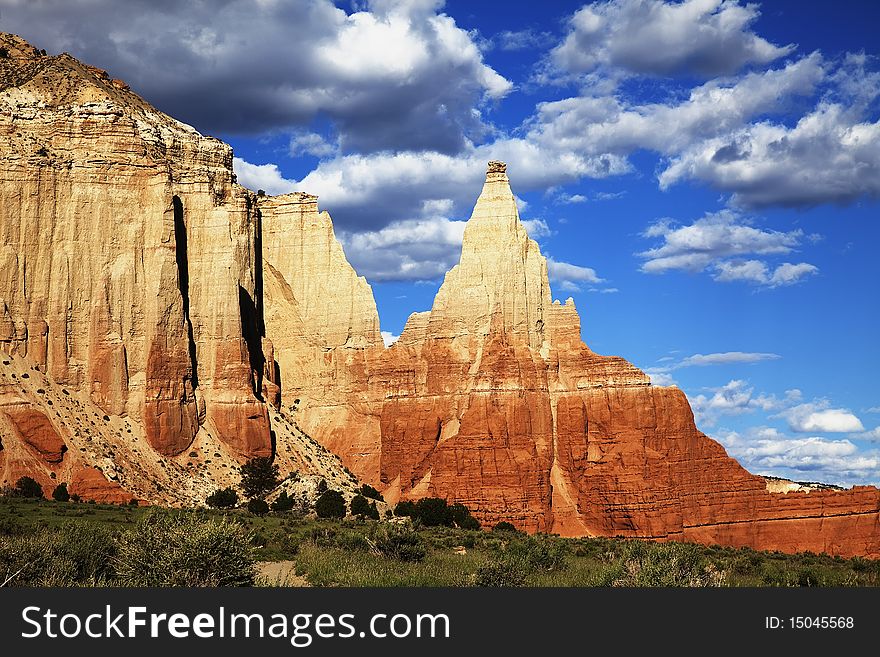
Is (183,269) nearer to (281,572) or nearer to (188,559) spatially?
(281,572)

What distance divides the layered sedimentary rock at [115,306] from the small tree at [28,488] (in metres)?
2.85

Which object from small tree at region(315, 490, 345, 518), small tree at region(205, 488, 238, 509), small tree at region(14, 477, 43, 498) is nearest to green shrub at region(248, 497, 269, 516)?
small tree at region(315, 490, 345, 518)

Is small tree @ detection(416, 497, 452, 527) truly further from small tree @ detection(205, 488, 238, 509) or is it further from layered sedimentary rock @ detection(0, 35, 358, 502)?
layered sedimentary rock @ detection(0, 35, 358, 502)

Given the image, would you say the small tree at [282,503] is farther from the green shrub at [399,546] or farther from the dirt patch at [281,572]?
the dirt patch at [281,572]

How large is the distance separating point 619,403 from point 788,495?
17.5m

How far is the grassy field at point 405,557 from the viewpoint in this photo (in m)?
27.8

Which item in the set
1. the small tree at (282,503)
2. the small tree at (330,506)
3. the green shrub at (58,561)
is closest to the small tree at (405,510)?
the small tree at (330,506)

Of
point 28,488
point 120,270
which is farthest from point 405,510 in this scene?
point 120,270

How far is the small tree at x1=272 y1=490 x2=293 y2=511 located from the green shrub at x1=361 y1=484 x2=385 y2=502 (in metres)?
12.9

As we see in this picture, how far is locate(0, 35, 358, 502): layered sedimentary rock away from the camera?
7775 centimetres

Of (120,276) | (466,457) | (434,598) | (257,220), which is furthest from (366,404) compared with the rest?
(434,598)

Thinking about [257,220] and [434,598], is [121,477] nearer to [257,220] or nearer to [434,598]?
[257,220]

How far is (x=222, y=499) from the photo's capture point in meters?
72.4

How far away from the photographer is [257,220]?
105375 mm
